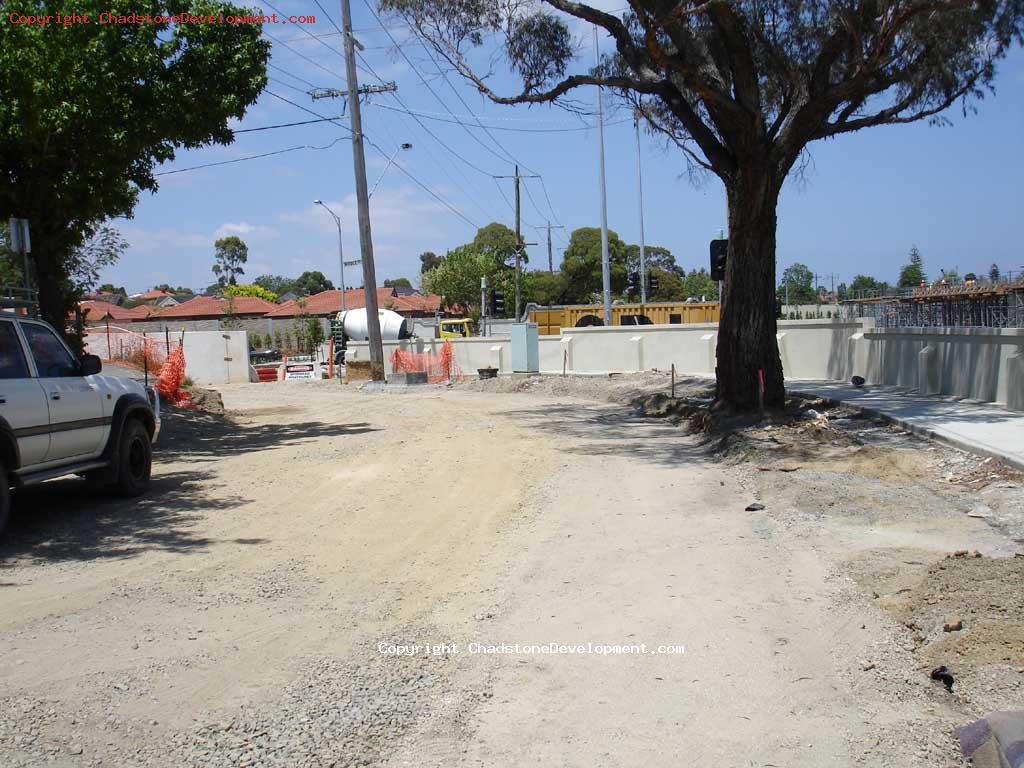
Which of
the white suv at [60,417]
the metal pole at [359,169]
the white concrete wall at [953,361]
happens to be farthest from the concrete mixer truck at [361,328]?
the white suv at [60,417]

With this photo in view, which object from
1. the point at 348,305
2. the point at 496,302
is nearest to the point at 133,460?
the point at 496,302

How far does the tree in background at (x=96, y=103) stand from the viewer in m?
13.5

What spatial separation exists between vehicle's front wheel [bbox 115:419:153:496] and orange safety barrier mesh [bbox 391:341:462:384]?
26.1m

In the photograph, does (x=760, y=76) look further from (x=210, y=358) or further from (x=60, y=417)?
(x=210, y=358)

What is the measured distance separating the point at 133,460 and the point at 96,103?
6.25 metres

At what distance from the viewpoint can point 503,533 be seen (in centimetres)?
891

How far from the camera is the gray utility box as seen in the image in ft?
113

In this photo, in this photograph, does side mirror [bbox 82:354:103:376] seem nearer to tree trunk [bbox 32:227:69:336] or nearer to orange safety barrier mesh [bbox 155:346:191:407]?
tree trunk [bbox 32:227:69:336]

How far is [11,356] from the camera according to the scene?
8.60m

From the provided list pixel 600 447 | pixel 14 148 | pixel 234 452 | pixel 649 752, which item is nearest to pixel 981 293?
pixel 600 447

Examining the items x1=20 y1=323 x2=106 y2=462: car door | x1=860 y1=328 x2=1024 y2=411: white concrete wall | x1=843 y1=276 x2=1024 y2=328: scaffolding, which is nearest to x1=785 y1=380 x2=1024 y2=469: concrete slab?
x1=860 y1=328 x2=1024 y2=411: white concrete wall

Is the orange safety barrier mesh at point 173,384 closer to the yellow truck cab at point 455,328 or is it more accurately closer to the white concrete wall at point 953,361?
the white concrete wall at point 953,361

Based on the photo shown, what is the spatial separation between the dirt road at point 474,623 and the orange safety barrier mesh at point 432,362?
25371 mm

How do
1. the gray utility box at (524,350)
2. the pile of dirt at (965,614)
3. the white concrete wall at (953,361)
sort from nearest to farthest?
the pile of dirt at (965,614)
the white concrete wall at (953,361)
the gray utility box at (524,350)
